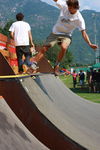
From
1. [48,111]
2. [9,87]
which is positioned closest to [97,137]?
[48,111]

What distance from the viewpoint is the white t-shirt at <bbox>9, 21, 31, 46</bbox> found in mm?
6641

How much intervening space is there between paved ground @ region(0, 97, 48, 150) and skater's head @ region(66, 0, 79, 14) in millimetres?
2828

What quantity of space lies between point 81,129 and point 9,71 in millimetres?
1144

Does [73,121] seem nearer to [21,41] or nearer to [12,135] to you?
[12,135]

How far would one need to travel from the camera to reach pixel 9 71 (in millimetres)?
3504

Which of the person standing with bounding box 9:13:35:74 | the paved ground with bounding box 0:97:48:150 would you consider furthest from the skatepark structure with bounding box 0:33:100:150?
the person standing with bounding box 9:13:35:74

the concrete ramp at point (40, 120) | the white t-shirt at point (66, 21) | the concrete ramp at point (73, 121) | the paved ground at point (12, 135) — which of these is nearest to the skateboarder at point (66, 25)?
the white t-shirt at point (66, 21)

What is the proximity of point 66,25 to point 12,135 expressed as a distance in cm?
324

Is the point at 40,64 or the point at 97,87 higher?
the point at 40,64

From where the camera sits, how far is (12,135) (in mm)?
2725

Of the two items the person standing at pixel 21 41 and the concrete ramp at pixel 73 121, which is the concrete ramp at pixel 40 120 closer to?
the concrete ramp at pixel 73 121

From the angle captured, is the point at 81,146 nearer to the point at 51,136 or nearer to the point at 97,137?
the point at 51,136

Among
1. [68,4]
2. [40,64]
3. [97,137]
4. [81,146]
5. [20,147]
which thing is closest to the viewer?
[20,147]

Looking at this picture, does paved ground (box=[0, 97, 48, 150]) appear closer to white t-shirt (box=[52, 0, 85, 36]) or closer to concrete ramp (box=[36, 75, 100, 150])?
concrete ramp (box=[36, 75, 100, 150])
